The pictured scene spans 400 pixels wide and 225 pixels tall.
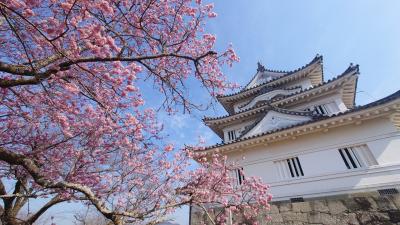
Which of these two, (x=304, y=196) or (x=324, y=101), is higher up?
(x=324, y=101)

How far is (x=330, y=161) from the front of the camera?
903 centimetres

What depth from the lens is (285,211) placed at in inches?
343

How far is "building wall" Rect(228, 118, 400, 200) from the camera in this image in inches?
318

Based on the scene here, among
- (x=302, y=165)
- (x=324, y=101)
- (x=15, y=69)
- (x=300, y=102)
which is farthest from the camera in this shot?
(x=300, y=102)

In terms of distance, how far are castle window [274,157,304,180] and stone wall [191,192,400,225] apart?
47.4 inches

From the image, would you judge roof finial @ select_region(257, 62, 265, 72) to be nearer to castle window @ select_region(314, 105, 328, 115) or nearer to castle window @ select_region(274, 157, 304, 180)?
castle window @ select_region(314, 105, 328, 115)

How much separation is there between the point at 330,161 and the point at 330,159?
0.29ft

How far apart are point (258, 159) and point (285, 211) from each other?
2.61 metres

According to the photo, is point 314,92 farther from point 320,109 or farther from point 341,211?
point 341,211

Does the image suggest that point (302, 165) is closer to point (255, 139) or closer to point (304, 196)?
point (304, 196)

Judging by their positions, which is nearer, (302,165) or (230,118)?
(302,165)

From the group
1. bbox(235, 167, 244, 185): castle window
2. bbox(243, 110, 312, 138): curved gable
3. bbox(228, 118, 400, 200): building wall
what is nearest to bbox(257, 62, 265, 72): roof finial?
bbox(243, 110, 312, 138): curved gable

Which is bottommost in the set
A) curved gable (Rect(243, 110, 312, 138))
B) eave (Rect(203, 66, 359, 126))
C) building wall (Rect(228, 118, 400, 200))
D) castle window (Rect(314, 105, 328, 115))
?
building wall (Rect(228, 118, 400, 200))

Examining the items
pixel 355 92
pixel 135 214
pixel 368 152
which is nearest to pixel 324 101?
pixel 355 92
